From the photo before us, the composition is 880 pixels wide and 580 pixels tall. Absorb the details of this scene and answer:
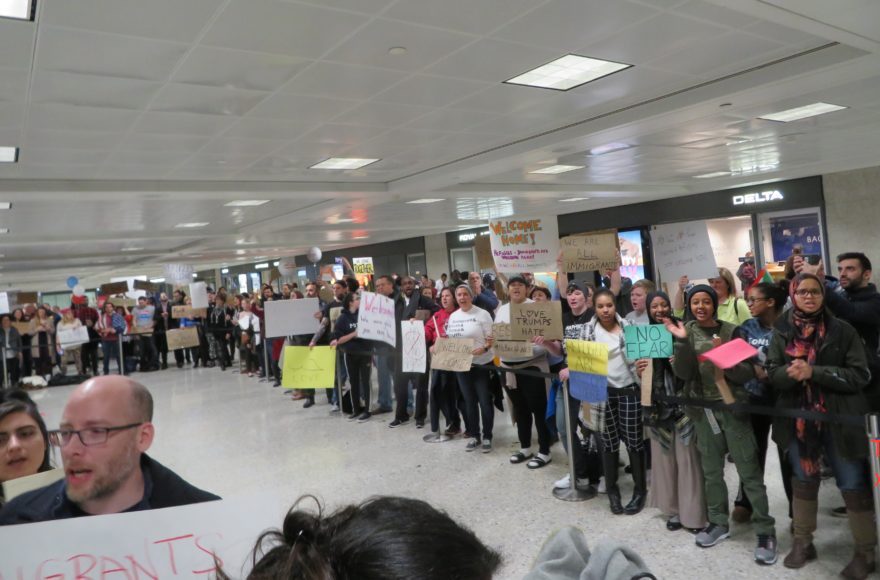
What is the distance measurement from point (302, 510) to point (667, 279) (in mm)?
7375

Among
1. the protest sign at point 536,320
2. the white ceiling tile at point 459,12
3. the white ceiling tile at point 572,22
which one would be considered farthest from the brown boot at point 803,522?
the white ceiling tile at point 459,12

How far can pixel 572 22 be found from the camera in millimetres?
4234

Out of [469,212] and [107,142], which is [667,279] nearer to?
[107,142]

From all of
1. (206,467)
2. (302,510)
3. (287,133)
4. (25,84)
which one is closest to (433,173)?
(287,133)

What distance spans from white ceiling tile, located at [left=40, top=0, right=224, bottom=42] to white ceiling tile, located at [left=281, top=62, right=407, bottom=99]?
1.10 metres

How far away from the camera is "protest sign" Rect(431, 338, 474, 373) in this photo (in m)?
6.47

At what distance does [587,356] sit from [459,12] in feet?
8.39

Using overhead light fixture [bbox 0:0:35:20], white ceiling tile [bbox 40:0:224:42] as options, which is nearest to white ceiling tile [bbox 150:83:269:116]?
white ceiling tile [bbox 40:0:224:42]

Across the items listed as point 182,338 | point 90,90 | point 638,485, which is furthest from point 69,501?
point 182,338

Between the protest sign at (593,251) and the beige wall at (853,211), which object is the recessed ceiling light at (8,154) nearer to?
the protest sign at (593,251)

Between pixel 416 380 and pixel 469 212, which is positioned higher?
pixel 469 212

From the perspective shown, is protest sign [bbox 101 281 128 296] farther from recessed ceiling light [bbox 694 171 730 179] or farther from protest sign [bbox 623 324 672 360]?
protest sign [bbox 623 324 672 360]

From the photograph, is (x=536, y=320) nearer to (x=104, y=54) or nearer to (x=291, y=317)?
(x=104, y=54)

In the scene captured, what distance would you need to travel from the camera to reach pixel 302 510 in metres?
0.82
